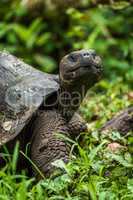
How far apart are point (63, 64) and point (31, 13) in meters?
5.76

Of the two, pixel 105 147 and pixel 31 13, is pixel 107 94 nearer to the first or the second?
pixel 105 147

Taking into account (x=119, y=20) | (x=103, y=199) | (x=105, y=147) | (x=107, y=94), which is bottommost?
(x=119, y=20)

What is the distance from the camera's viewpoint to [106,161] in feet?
12.9

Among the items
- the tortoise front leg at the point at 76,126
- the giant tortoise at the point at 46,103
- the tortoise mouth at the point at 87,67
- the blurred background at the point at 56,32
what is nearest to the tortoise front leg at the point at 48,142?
the giant tortoise at the point at 46,103

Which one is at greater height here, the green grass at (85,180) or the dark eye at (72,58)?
the dark eye at (72,58)

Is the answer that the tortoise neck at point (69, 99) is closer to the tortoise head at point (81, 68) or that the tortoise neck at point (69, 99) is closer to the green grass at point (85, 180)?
the tortoise head at point (81, 68)

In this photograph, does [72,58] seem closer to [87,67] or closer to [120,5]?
[87,67]

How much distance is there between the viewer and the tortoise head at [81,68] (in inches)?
168

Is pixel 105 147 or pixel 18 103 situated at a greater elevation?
pixel 18 103

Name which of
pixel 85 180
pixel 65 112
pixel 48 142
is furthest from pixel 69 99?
pixel 85 180

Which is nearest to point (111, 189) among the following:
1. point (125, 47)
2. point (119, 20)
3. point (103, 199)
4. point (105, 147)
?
point (103, 199)

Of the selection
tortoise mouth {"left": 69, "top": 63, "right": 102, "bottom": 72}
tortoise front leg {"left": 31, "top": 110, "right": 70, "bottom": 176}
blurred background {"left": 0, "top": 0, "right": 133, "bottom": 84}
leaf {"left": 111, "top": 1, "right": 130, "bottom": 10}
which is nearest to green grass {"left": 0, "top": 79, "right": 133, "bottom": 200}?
tortoise front leg {"left": 31, "top": 110, "right": 70, "bottom": 176}

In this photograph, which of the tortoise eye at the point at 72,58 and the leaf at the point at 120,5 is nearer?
the tortoise eye at the point at 72,58

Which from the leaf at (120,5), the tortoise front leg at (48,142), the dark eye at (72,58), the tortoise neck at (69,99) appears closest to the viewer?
the tortoise front leg at (48,142)
